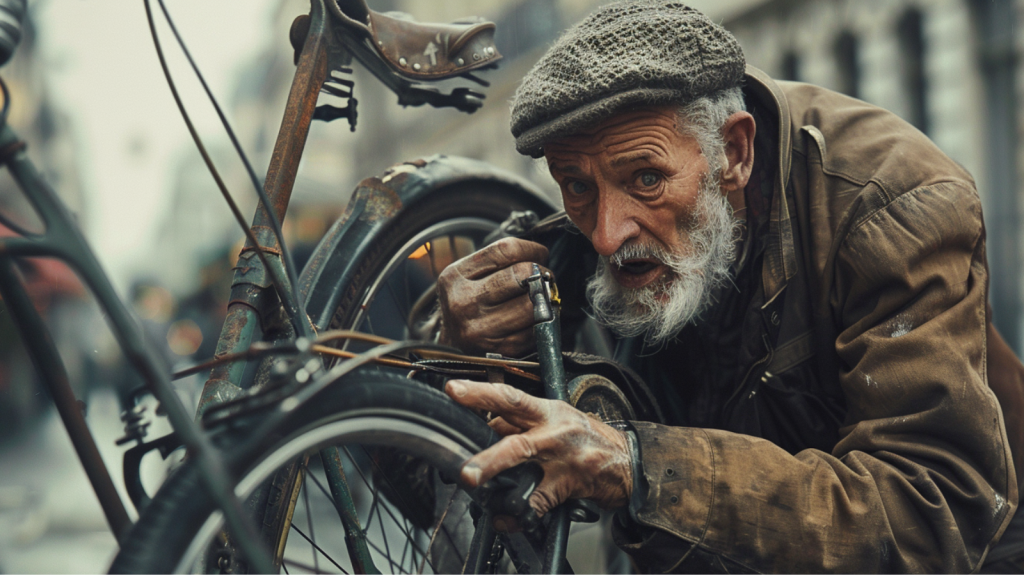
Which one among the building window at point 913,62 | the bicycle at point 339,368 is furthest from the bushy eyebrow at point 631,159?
the building window at point 913,62

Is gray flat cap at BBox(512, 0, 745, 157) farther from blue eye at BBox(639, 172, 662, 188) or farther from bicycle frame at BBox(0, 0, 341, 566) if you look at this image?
bicycle frame at BBox(0, 0, 341, 566)

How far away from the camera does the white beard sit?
77.9 inches

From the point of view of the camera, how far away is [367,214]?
2.15m

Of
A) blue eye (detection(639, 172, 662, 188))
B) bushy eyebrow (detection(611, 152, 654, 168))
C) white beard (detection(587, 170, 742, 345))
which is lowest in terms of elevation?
white beard (detection(587, 170, 742, 345))

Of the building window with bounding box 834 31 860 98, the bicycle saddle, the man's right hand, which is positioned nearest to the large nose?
the man's right hand

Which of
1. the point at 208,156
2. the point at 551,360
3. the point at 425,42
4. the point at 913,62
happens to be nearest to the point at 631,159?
the point at 551,360

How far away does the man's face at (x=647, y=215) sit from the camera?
187 cm

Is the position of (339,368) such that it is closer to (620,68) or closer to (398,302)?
(620,68)

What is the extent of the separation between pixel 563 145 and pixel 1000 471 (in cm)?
116

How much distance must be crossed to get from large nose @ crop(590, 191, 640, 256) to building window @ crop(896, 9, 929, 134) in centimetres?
864

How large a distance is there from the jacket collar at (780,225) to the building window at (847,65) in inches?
354

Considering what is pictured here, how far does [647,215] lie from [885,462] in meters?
0.73

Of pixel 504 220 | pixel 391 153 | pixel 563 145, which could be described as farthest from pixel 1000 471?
pixel 391 153

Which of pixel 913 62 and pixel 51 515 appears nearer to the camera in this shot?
pixel 51 515
